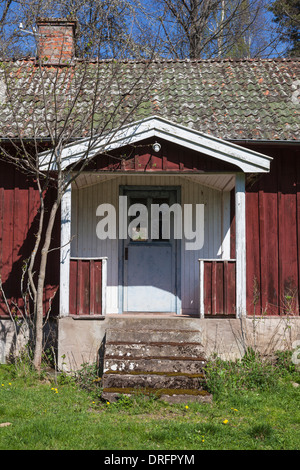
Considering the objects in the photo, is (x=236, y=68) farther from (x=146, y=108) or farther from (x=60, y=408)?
(x=60, y=408)

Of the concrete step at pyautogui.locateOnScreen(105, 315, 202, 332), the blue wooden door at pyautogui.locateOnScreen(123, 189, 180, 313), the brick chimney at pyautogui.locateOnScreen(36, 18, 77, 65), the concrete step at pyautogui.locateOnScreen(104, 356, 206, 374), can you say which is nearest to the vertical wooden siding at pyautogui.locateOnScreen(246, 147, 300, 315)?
the concrete step at pyautogui.locateOnScreen(105, 315, 202, 332)

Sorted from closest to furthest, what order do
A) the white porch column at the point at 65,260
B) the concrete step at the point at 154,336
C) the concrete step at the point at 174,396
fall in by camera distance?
the concrete step at the point at 174,396 → the concrete step at the point at 154,336 → the white porch column at the point at 65,260

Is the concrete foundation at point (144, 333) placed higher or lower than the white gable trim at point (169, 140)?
lower

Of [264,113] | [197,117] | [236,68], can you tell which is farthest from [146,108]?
[236,68]

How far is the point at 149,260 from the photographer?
9.09m

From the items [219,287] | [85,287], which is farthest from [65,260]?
Answer: [219,287]

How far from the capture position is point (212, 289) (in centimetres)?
748

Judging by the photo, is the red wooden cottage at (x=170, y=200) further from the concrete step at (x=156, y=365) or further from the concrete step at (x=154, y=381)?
the concrete step at (x=154, y=381)

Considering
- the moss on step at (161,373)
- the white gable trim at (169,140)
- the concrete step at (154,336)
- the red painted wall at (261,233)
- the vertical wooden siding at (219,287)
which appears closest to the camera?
the moss on step at (161,373)

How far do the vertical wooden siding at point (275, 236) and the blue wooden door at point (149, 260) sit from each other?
1.47 metres

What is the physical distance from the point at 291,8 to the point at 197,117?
1432 centimetres

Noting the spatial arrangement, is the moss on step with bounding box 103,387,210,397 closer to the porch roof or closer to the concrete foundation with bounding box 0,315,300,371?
the concrete foundation with bounding box 0,315,300,371

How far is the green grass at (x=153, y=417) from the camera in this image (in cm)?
460

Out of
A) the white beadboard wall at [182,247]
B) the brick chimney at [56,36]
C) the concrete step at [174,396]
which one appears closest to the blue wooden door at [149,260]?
the white beadboard wall at [182,247]
